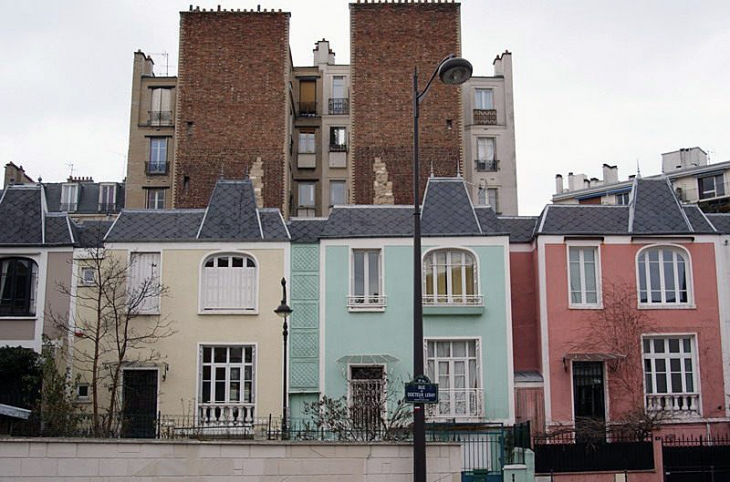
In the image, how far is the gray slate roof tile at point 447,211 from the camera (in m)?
26.4

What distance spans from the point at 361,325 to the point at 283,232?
12.2 ft

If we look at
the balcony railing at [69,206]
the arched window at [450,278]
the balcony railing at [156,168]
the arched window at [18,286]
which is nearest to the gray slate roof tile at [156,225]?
the arched window at [18,286]

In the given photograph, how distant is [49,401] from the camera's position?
23.3 meters

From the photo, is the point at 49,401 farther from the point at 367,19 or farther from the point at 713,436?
the point at 367,19

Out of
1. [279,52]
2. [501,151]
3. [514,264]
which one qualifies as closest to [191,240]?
[514,264]

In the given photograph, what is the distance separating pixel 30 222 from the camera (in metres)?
27.0

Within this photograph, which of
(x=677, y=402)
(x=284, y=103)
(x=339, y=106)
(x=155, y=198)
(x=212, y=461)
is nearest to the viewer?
(x=212, y=461)

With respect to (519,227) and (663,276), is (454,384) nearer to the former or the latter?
(519,227)

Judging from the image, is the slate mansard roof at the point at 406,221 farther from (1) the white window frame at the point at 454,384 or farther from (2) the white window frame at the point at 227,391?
(2) the white window frame at the point at 227,391

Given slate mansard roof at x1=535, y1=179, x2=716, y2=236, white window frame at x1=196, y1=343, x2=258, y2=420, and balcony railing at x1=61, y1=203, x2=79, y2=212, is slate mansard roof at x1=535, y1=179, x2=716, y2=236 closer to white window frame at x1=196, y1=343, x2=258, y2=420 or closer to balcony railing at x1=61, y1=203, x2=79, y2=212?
white window frame at x1=196, y1=343, x2=258, y2=420

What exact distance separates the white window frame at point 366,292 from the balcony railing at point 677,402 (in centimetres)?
842

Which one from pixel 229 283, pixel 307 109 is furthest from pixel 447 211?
pixel 307 109

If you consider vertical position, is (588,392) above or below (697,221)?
below

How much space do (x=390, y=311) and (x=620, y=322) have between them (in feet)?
22.5
